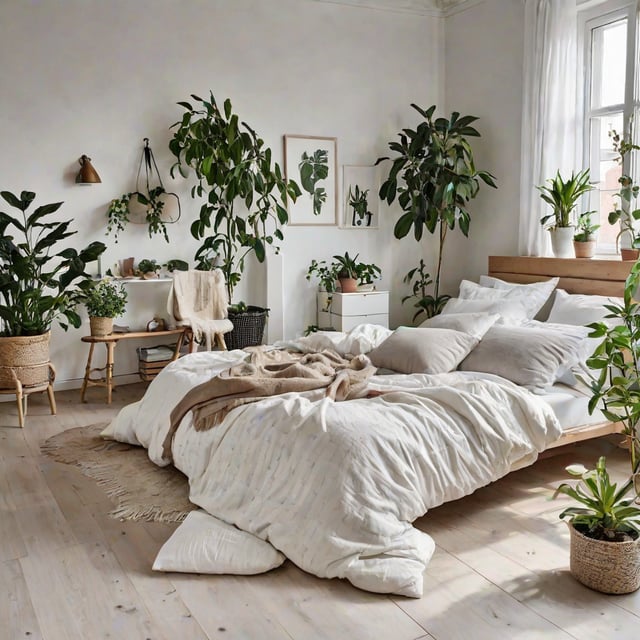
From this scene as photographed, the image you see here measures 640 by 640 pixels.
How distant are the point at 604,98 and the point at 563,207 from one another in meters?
0.87

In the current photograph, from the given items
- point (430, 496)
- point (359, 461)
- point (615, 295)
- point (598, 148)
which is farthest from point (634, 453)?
point (598, 148)

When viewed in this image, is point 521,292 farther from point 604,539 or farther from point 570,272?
point 604,539

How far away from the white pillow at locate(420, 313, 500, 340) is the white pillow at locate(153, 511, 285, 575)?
6.10ft

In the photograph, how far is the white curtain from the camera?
523 cm

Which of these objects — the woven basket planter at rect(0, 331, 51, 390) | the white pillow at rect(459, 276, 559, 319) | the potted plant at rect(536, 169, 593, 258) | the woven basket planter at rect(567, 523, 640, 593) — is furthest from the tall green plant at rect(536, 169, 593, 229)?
the woven basket planter at rect(0, 331, 51, 390)

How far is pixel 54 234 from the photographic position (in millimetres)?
4695

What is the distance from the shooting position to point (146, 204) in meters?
5.43

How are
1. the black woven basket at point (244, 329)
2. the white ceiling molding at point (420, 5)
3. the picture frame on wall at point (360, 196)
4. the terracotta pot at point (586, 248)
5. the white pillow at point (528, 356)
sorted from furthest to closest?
1. the picture frame on wall at point (360, 196)
2. the white ceiling molding at point (420, 5)
3. the black woven basket at point (244, 329)
4. the terracotta pot at point (586, 248)
5. the white pillow at point (528, 356)

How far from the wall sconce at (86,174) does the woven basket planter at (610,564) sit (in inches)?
164

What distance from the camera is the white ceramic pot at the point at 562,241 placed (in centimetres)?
510

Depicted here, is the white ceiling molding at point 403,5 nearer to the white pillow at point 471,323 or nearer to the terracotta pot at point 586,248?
the terracotta pot at point 586,248

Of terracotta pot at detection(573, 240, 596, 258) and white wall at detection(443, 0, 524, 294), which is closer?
terracotta pot at detection(573, 240, 596, 258)

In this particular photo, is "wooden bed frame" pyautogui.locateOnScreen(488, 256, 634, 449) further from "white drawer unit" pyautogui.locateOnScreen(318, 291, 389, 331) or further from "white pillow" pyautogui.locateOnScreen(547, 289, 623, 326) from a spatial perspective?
"white drawer unit" pyautogui.locateOnScreen(318, 291, 389, 331)

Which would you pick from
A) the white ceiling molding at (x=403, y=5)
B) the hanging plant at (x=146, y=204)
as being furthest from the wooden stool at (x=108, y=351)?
the white ceiling molding at (x=403, y=5)
